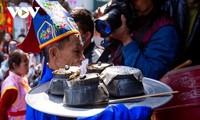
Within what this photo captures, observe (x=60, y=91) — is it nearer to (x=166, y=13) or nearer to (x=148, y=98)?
(x=148, y=98)

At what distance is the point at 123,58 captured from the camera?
1.43m

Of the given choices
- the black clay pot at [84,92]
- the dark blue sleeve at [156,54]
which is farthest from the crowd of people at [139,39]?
the black clay pot at [84,92]

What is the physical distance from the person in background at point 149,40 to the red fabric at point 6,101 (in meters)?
1.31

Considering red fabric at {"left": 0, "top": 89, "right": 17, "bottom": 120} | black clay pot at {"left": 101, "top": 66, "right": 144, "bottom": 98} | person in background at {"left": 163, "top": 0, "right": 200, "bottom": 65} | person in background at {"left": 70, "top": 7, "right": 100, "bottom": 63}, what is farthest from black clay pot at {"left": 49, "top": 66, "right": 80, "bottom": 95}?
red fabric at {"left": 0, "top": 89, "right": 17, "bottom": 120}

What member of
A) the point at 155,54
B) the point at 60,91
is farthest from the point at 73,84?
the point at 155,54

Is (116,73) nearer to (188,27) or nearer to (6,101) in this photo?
(188,27)

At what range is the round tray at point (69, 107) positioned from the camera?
0.87m

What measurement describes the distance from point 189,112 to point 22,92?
1.74 m

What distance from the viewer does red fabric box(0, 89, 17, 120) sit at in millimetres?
2460

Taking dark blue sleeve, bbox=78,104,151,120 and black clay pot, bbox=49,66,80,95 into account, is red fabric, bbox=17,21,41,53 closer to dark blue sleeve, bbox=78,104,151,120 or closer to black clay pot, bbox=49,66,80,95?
black clay pot, bbox=49,66,80,95

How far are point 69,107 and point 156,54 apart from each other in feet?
1.77

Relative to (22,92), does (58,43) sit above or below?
above

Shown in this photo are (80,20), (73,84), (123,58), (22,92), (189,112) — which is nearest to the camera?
(73,84)

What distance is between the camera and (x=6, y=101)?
2.48m
